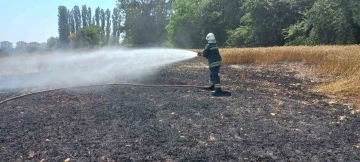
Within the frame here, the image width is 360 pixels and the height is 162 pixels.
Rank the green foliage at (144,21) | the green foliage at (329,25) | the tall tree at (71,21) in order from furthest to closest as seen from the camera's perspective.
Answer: the tall tree at (71,21)
the green foliage at (144,21)
the green foliage at (329,25)

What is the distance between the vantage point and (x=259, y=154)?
14.4 ft

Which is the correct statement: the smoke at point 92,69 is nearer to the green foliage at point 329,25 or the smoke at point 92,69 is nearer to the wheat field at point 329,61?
the wheat field at point 329,61

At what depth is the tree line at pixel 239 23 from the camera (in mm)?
27438

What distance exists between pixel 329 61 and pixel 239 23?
3270 centimetres

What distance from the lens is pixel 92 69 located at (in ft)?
51.0

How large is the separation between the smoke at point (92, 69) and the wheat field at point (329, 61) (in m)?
4.32

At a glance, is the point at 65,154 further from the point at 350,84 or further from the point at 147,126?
the point at 350,84

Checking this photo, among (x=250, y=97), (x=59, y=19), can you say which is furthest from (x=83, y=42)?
(x=250, y=97)

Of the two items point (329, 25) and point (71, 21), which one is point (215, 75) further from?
point (71, 21)

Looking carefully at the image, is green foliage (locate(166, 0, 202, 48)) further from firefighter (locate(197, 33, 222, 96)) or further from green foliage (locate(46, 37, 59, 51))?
firefighter (locate(197, 33, 222, 96))

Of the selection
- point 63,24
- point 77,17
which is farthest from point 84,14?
point 63,24

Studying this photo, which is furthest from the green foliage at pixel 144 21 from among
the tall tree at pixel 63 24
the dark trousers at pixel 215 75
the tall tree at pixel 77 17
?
the dark trousers at pixel 215 75

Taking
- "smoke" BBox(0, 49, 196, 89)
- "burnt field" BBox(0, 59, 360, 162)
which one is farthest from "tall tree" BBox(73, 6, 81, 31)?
"burnt field" BBox(0, 59, 360, 162)

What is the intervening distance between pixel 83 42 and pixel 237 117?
49328mm
